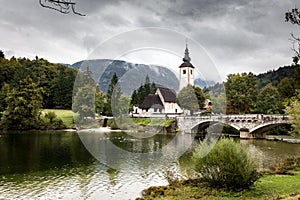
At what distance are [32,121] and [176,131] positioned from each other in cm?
2561

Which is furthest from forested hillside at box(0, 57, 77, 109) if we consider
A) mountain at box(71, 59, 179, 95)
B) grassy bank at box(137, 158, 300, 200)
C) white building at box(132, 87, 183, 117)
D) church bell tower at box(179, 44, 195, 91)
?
grassy bank at box(137, 158, 300, 200)

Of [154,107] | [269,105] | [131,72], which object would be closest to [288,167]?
[131,72]

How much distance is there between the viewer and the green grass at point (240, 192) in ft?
41.3

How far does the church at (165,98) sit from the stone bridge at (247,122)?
41.9 feet

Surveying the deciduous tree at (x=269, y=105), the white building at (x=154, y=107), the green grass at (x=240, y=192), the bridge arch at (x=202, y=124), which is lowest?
the green grass at (x=240, y=192)

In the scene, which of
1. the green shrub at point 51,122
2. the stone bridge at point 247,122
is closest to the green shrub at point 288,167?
the stone bridge at point 247,122

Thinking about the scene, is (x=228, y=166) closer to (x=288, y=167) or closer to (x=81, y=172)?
(x=288, y=167)

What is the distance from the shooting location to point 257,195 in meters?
12.6

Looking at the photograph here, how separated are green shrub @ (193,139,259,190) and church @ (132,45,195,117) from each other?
6.96 meters

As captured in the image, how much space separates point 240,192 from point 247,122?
3615cm

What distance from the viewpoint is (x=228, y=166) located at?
13.4 metres

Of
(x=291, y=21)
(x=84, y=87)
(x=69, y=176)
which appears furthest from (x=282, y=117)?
(x=69, y=176)

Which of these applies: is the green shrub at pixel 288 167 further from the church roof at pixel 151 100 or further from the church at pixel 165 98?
Result: the church roof at pixel 151 100

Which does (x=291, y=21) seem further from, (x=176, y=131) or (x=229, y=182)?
(x=176, y=131)
